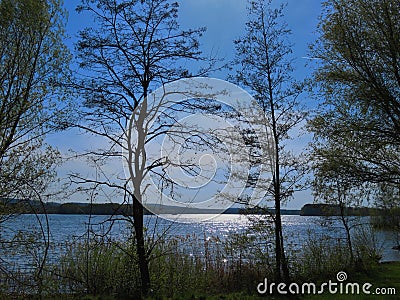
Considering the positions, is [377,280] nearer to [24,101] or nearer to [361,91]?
[361,91]

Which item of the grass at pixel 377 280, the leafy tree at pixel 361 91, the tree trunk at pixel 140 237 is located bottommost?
the grass at pixel 377 280

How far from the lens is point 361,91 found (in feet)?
22.4

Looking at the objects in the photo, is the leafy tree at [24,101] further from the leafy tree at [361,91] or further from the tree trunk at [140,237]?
the leafy tree at [361,91]

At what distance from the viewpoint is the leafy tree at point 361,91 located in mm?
6559

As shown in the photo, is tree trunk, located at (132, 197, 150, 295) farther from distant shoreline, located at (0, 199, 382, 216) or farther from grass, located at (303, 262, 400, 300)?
grass, located at (303, 262, 400, 300)

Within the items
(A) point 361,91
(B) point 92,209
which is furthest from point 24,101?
(A) point 361,91

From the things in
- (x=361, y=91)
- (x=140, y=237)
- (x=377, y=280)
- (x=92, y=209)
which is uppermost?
(x=361, y=91)

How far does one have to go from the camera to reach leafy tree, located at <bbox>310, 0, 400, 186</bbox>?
21.5 ft

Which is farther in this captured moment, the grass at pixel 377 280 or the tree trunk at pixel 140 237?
the grass at pixel 377 280

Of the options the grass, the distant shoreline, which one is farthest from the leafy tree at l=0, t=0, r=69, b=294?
the grass

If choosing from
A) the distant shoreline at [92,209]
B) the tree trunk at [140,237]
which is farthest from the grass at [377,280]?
the tree trunk at [140,237]

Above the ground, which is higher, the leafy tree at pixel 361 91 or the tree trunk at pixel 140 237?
the leafy tree at pixel 361 91

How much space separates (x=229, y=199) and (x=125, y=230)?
204cm

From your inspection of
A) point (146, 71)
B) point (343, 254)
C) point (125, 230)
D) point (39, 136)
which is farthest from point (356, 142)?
point (39, 136)
